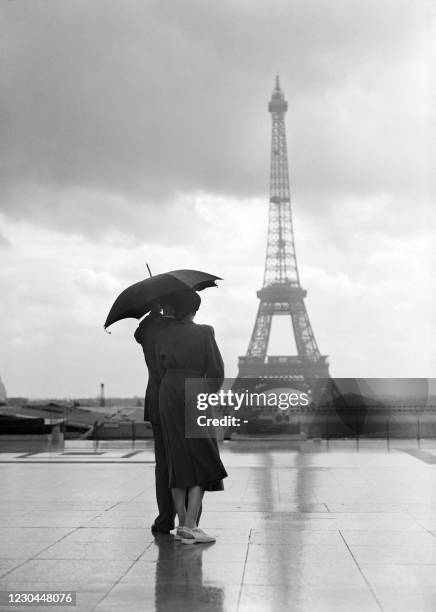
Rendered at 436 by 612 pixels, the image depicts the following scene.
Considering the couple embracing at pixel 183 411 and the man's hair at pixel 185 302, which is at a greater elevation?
the man's hair at pixel 185 302

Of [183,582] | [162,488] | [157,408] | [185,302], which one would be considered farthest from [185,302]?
[183,582]

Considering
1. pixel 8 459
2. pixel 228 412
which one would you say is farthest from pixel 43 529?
pixel 228 412

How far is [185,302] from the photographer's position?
735 centimetres

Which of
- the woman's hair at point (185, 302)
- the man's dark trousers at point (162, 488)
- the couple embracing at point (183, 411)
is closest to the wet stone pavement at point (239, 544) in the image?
the man's dark trousers at point (162, 488)

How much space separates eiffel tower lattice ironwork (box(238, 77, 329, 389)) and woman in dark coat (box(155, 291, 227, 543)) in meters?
61.2

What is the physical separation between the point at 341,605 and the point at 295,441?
19.5 m

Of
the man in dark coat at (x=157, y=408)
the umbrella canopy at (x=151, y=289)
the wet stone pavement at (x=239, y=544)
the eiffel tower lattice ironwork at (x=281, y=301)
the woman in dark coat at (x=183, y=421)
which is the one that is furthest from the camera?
the eiffel tower lattice ironwork at (x=281, y=301)

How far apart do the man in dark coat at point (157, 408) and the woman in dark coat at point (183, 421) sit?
27cm

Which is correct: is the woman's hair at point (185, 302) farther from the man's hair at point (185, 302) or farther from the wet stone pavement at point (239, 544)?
the wet stone pavement at point (239, 544)

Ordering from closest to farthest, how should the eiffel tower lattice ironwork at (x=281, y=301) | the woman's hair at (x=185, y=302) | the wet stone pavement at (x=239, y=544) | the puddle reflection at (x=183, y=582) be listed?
1. the puddle reflection at (x=183, y=582)
2. the wet stone pavement at (x=239, y=544)
3. the woman's hair at (x=185, y=302)
4. the eiffel tower lattice ironwork at (x=281, y=301)

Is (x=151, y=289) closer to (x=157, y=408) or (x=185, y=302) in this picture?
(x=185, y=302)

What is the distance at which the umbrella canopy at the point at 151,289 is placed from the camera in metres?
7.23

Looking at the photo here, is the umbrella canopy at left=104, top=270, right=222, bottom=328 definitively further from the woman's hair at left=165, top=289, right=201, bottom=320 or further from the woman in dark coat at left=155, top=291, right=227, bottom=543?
the woman in dark coat at left=155, top=291, right=227, bottom=543

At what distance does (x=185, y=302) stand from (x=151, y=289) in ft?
0.97
